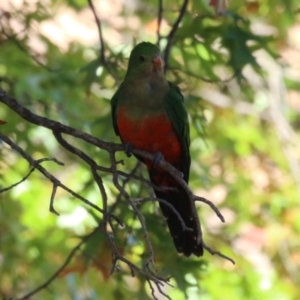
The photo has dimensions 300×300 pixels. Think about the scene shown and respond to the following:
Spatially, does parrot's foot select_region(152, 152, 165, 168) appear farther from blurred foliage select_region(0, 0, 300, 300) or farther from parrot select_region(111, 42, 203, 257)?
blurred foliage select_region(0, 0, 300, 300)

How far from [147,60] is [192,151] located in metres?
1.28

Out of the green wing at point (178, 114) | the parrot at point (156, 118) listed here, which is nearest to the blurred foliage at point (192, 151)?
the parrot at point (156, 118)

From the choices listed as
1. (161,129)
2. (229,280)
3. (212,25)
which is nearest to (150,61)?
(161,129)

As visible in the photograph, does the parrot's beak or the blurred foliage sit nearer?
the parrot's beak

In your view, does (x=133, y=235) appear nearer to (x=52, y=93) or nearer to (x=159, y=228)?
(x=159, y=228)

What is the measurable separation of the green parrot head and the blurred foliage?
41cm

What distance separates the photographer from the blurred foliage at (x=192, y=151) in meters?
3.68

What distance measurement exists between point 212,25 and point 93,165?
1.62m

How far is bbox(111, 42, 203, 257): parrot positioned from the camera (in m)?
3.12

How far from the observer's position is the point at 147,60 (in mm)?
3189

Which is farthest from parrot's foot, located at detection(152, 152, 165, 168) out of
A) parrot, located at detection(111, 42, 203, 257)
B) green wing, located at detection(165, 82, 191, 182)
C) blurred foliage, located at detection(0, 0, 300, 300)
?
blurred foliage, located at detection(0, 0, 300, 300)

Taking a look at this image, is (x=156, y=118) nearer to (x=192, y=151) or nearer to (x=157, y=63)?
(x=157, y=63)

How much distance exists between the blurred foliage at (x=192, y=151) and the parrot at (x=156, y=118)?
263mm

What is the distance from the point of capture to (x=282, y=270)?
587 centimetres
